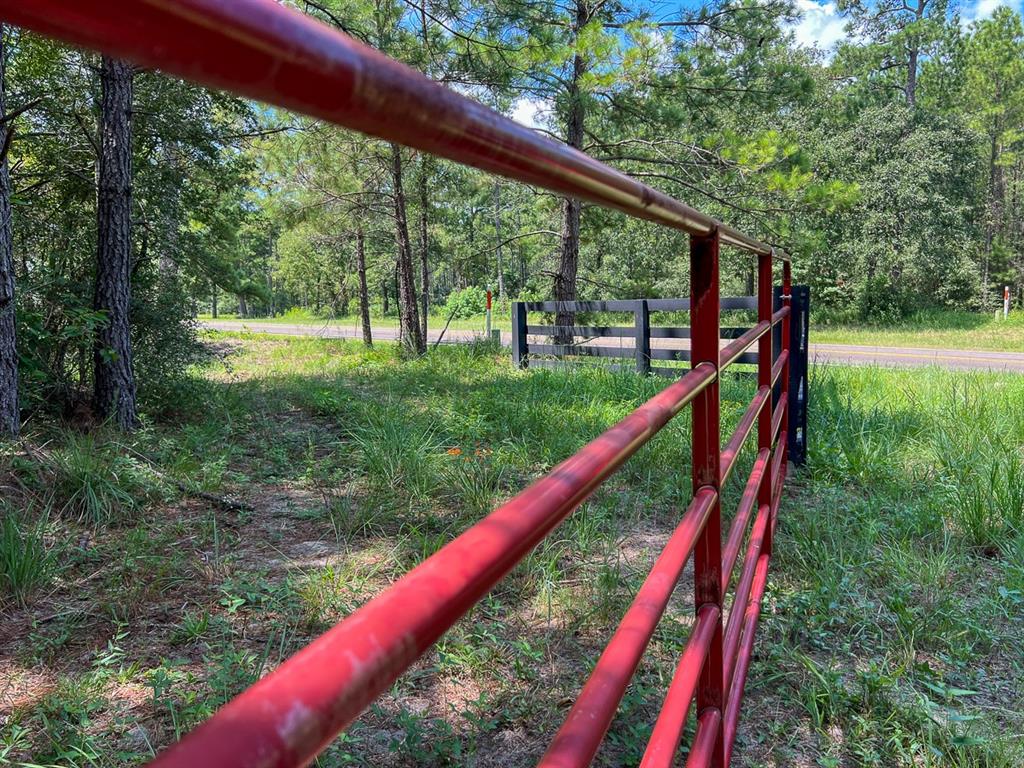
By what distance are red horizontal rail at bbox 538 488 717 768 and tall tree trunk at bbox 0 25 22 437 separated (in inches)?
157

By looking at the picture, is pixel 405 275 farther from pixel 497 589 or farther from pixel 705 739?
pixel 705 739

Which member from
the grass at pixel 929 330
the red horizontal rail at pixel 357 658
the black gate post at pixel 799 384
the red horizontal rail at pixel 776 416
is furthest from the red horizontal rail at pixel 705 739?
the grass at pixel 929 330

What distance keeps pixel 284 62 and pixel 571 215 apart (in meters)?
10.4

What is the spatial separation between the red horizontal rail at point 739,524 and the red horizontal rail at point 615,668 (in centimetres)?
39

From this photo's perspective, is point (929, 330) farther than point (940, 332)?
Yes

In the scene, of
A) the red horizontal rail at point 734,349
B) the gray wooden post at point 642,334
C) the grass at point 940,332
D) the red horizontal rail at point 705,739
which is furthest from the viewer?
the grass at point 940,332

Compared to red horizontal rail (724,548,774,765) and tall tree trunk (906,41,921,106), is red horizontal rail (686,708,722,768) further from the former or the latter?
tall tree trunk (906,41,921,106)

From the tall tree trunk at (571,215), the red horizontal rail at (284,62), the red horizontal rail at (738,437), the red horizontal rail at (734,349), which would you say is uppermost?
the tall tree trunk at (571,215)

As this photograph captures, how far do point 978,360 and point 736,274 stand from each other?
11.6m

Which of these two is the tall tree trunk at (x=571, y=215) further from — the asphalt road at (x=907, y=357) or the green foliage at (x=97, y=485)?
the green foliage at (x=97, y=485)

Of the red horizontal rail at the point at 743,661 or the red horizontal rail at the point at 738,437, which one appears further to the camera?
the red horizontal rail at the point at 743,661

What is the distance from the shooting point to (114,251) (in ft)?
16.3

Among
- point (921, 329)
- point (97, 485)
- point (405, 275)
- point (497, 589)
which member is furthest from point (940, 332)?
point (97, 485)

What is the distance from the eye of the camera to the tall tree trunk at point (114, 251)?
192 inches
